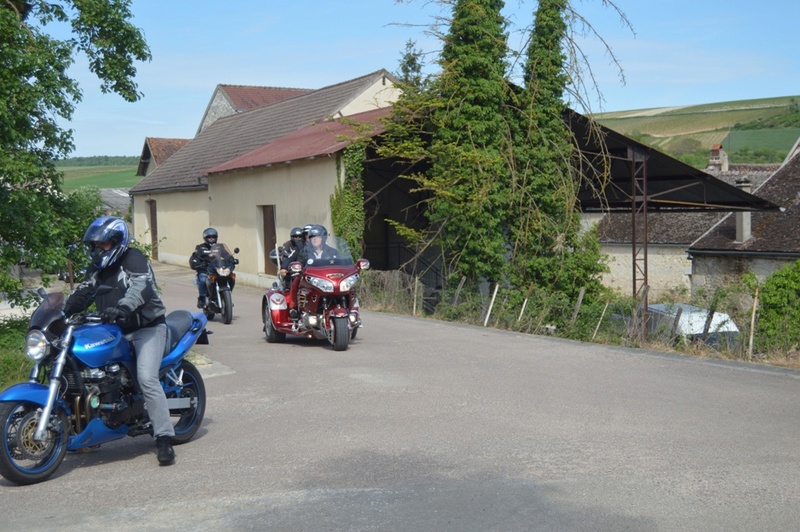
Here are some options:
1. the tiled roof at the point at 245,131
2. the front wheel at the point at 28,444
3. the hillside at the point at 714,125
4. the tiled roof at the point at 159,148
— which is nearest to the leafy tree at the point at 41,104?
the front wheel at the point at 28,444

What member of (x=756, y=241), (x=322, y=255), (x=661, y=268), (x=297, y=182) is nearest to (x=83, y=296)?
(x=322, y=255)

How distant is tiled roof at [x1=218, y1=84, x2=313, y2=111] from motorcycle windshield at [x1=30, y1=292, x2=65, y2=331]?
40026mm

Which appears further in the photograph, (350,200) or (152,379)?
(350,200)

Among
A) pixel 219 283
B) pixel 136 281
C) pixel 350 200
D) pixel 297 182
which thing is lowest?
pixel 219 283

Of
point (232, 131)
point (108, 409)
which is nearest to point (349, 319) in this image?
point (108, 409)

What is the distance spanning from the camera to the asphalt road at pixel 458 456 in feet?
18.1

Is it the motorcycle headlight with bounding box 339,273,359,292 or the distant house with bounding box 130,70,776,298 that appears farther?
the distant house with bounding box 130,70,776,298

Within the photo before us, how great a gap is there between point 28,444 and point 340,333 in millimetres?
6460

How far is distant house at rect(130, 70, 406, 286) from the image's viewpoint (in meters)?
23.9

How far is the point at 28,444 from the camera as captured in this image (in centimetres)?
619

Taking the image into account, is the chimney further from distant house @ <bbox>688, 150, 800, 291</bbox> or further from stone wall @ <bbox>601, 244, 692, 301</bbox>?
stone wall @ <bbox>601, 244, 692, 301</bbox>

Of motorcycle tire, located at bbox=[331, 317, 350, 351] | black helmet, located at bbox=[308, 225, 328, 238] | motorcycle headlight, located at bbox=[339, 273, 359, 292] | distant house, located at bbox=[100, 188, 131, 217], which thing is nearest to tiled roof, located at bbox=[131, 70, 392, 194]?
black helmet, located at bbox=[308, 225, 328, 238]

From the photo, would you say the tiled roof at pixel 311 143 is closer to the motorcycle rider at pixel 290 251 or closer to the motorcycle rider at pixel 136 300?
the motorcycle rider at pixel 290 251

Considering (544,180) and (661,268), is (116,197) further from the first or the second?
(544,180)
